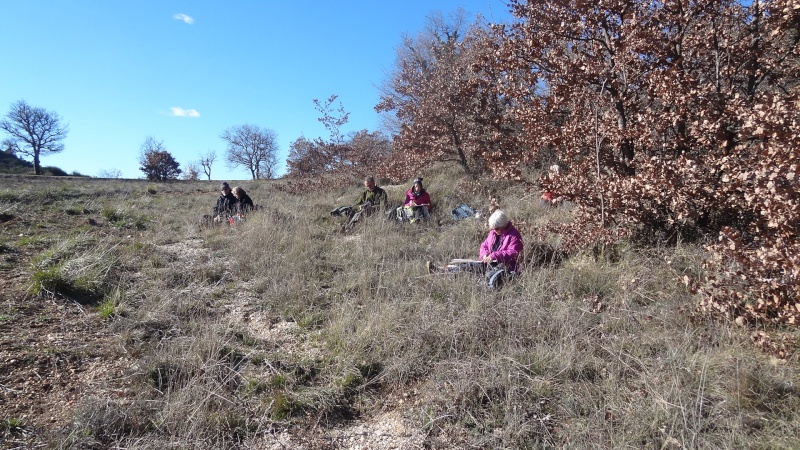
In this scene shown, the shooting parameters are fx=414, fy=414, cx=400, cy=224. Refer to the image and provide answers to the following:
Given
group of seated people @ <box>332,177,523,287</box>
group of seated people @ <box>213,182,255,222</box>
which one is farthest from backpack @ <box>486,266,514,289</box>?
group of seated people @ <box>213,182,255,222</box>

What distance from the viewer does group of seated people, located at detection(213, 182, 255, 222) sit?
8.50 meters

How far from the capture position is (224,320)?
3.85m

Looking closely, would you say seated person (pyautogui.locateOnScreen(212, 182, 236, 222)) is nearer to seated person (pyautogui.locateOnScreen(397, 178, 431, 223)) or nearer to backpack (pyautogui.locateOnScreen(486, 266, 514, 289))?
seated person (pyautogui.locateOnScreen(397, 178, 431, 223))

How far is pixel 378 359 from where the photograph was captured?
10.1 feet

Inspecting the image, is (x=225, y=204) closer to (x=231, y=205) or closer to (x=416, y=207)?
(x=231, y=205)

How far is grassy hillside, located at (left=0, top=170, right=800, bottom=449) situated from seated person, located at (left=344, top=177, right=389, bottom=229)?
260 centimetres

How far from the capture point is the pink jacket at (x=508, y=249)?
4.48 metres

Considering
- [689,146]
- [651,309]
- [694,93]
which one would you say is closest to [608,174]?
[689,146]

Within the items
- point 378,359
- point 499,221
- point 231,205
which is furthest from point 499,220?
point 231,205

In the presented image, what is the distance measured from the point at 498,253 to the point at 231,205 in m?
6.46

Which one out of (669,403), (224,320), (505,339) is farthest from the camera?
(224,320)

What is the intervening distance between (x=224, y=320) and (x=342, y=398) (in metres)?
1.68

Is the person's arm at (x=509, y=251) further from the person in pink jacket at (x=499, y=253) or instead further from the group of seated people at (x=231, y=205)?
the group of seated people at (x=231, y=205)

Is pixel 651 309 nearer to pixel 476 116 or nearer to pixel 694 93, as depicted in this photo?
pixel 694 93
